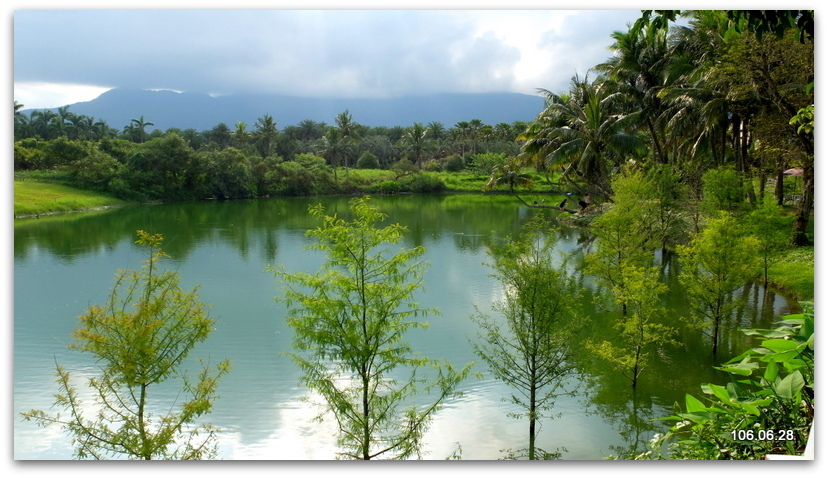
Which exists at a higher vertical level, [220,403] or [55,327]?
[55,327]

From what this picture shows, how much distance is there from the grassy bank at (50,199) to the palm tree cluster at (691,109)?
1450cm

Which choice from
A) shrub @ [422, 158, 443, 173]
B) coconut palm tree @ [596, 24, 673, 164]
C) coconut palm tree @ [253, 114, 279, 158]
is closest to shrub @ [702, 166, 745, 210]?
coconut palm tree @ [596, 24, 673, 164]

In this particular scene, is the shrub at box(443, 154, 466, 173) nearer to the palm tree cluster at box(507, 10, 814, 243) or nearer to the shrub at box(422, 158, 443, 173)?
the shrub at box(422, 158, 443, 173)

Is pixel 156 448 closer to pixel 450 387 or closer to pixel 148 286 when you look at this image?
pixel 148 286

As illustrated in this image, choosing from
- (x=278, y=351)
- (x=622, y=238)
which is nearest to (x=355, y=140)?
(x=622, y=238)

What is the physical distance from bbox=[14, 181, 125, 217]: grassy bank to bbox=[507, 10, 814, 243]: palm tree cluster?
47.6ft

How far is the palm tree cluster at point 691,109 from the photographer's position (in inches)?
529

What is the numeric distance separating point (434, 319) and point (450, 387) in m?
5.58

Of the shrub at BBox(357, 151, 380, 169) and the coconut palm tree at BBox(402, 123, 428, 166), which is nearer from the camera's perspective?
the shrub at BBox(357, 151, 380, 169)

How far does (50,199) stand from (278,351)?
39.9 feet

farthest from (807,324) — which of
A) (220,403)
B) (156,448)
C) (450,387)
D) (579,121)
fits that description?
(579,121)

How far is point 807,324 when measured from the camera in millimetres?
3775

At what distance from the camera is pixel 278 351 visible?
1084cm

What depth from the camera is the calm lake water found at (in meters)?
7.96
